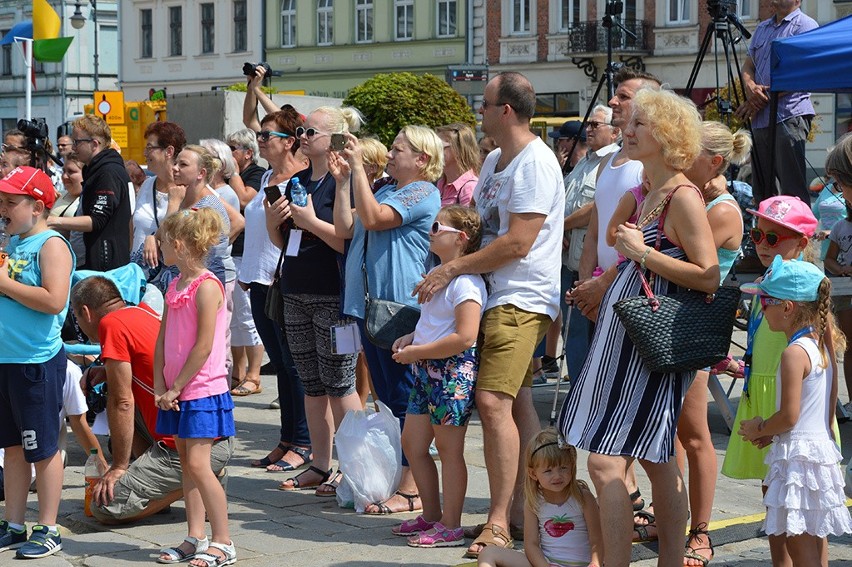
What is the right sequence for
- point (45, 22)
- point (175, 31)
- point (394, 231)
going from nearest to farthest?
point (394, 231) < point (45, 22) < point (175, 31)

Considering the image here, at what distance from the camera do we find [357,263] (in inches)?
250

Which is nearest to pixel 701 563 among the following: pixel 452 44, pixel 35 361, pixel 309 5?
pixel 35 361

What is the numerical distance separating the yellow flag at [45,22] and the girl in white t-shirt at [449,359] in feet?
70.6

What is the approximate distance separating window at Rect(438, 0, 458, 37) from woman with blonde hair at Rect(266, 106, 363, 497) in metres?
37.9

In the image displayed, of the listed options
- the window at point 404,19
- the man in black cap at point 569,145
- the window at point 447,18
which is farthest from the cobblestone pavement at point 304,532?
the window at point 404,19

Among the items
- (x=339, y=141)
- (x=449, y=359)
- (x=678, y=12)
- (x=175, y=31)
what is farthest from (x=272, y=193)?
(x=175, y=31)

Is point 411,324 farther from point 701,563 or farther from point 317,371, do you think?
point 701,563

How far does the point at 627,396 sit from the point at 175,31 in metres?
50.5

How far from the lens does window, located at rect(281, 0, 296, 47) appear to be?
48.3 meters

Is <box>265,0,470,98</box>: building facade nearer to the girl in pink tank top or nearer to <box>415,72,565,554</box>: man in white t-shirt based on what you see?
<box>415,72,565,554</box>: man in white t-shirt

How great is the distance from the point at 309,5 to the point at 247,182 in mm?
38771

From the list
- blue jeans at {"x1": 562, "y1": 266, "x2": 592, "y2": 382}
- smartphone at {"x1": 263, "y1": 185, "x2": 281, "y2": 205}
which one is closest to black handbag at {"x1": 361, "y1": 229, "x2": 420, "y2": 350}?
smartphone at {"x1": 263, "y1": 185, "x2": 281, "y2": 205}

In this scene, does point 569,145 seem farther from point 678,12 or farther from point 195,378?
→ point 678,12

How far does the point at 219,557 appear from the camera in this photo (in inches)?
209
